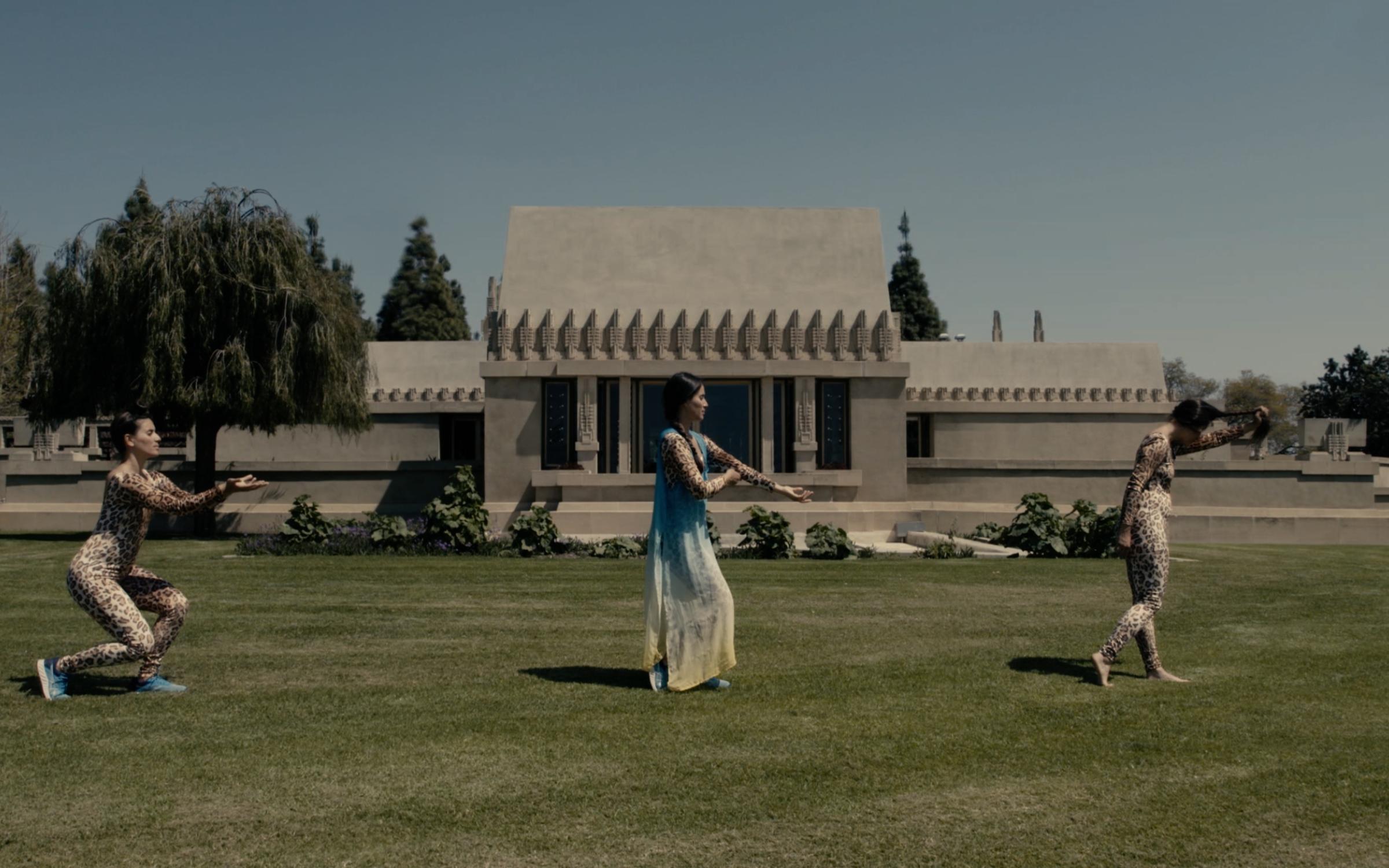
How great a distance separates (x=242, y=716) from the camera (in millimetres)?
8273

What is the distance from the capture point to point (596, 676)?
977 centimetres

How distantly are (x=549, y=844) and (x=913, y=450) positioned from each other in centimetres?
2765

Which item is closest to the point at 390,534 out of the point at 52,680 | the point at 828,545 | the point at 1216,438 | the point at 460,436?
the point at 828,545

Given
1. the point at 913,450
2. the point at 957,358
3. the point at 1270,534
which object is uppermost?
the point at 957,358

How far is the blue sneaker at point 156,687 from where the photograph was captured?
898cm

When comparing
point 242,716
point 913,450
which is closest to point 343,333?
point 913,450

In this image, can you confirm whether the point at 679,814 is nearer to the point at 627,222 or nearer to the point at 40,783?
the point at 40,783

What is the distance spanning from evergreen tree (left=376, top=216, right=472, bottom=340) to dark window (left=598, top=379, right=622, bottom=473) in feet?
129

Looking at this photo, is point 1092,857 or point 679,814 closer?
point 1092,857

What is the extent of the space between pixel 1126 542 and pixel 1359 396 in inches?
3075

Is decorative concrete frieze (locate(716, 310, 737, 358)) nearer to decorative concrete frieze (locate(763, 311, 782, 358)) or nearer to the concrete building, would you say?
the concrete building

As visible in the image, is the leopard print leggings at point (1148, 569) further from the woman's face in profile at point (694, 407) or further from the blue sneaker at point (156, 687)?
the blue sneaker at point (156, 687)

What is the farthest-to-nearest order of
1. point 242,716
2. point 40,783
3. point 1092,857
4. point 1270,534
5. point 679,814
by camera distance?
point 1270,534, point 242,716, point 40,783, point 679,814, point 1092,857

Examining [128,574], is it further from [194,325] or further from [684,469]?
[194,325]
